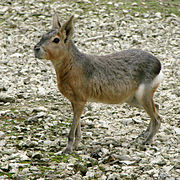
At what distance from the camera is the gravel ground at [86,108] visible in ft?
15.0

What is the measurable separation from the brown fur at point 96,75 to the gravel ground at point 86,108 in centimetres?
44

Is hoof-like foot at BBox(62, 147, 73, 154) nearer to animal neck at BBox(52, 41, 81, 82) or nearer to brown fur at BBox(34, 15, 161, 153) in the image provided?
brown fur at BBox(34, 15, 161, 153)

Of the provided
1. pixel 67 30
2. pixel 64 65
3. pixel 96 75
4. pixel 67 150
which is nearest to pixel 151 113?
pixel 96 75

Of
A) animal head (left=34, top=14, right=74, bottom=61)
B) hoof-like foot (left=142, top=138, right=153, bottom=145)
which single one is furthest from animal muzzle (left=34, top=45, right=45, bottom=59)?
hoof-like foot (left=142, top=138, right=153, bottom=145)

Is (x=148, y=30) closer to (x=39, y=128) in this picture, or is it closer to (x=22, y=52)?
(x=22, y=52)

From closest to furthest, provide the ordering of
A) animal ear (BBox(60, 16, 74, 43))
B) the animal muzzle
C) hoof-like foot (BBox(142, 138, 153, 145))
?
the animal muzzle
animal ear (BBox(60, 16, 74, 43))
hoof-like foot (BBox(142, 138, 153, 145))

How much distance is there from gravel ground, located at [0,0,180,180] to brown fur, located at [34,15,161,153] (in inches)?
17.2

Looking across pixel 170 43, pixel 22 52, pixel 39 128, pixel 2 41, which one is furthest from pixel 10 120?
pixel 170 43

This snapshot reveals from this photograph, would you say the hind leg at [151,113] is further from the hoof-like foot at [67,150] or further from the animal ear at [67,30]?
the animal ear at [67,30]

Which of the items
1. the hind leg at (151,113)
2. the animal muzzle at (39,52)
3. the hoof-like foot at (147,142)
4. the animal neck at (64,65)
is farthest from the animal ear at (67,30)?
the hoof-like foot at (147,142)

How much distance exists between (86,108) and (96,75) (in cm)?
163

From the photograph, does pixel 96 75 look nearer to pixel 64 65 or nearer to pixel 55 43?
pixel 64 65

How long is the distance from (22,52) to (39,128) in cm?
373

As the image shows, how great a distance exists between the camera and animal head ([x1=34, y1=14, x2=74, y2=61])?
4.90 m
